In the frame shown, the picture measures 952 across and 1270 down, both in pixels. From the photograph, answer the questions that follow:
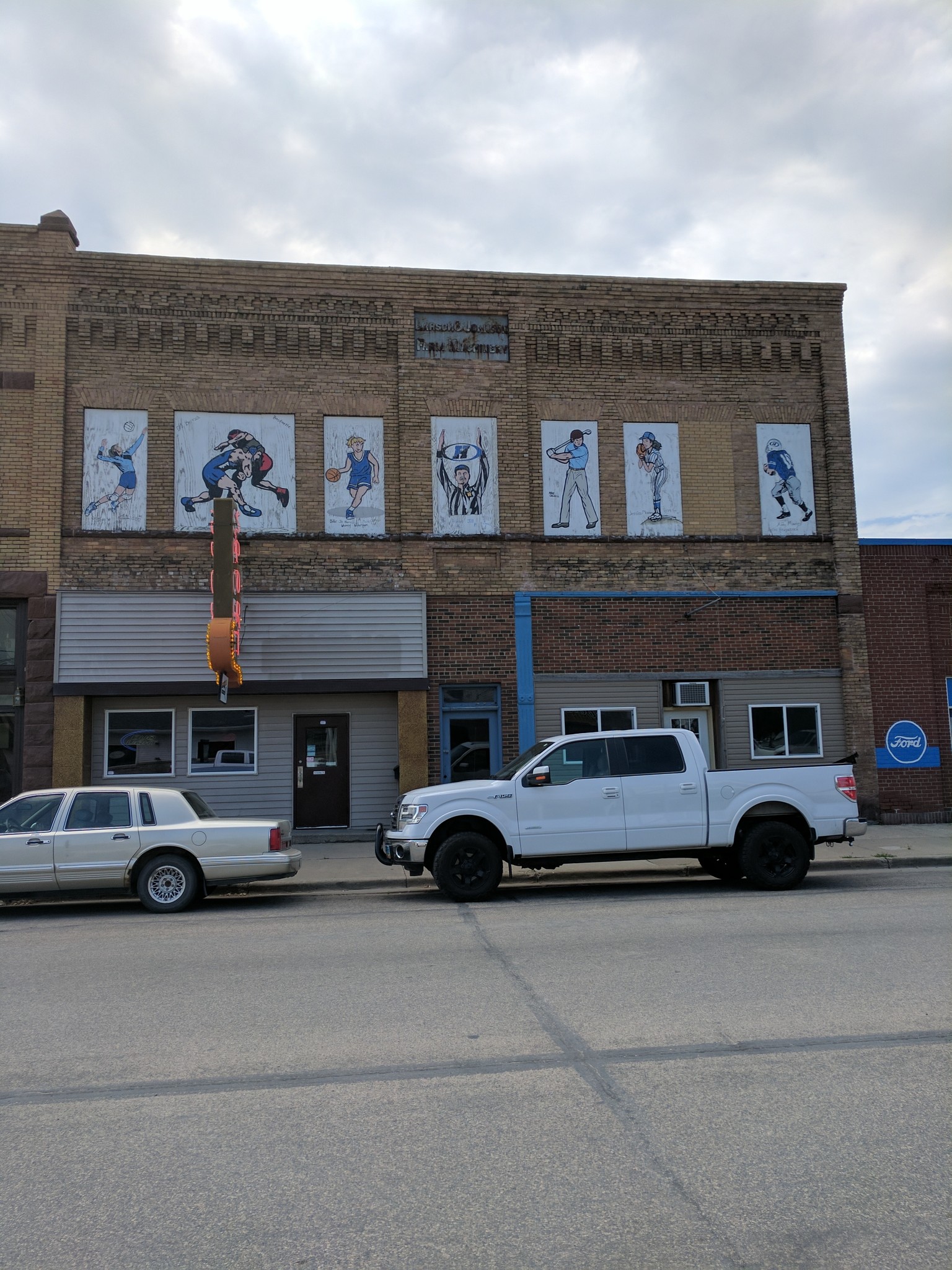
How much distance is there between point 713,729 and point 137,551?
10.5 metres

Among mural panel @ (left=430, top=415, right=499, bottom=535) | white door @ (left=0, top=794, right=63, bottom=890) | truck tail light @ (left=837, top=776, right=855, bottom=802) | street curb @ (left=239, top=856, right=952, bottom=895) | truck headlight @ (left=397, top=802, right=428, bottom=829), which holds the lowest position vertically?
street curb @ (left=239, top=856, right=952, bottom=895)

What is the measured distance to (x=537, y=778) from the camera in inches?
448

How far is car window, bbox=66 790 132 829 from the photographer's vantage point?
11102 mm

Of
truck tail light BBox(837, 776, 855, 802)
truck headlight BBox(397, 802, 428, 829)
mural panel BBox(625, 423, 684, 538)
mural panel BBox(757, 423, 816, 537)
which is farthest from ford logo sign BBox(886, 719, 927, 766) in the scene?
truck headlight BBox(397, 802, 428, 829)

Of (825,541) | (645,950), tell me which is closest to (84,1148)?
(645,950)

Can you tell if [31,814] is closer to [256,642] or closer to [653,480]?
[256,642]

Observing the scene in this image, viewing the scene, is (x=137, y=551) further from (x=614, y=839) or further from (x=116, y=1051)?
(x=116, y=1051)

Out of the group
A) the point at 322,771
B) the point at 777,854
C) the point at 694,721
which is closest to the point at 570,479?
the point at 694,721

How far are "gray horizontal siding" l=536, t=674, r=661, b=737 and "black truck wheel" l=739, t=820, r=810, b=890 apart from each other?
5851mm

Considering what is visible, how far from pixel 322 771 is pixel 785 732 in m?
8.31

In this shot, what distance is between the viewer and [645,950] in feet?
26.5

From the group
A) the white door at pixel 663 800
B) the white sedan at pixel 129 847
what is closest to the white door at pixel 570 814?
the white door at pixel 663 800

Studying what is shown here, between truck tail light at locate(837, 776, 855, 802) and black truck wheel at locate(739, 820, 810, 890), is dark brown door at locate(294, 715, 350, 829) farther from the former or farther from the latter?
Result: truck tail light at locate(837, 776, 855, 802)

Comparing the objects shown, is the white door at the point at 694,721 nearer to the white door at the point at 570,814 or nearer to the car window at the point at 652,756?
the car window at the point at 652,756
